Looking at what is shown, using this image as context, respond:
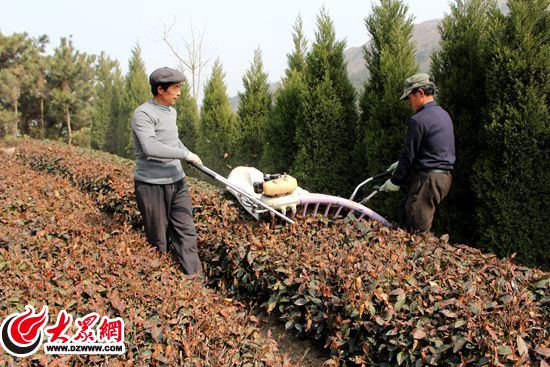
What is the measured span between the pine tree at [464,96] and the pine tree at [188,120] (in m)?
10.2

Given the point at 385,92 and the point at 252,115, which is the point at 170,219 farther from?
the point at 252,115

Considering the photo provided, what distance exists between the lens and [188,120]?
1488 centimetres

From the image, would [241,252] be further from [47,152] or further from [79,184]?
[47,152]

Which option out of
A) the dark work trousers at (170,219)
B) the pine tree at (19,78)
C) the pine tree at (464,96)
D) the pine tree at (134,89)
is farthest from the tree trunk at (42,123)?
the pine tree at (464,96)

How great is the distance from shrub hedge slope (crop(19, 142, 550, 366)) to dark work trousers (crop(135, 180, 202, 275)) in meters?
0.31

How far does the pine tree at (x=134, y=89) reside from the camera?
1920cm

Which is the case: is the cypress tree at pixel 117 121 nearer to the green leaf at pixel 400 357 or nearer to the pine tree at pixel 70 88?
the pine tree at pixel 70 88

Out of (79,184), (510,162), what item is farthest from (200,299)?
(79,184)

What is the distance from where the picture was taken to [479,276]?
305cm

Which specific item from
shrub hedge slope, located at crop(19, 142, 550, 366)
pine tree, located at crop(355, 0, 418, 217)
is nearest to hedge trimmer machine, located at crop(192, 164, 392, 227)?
shrub hedge slope, located at crop(19, 142, 550, 366)

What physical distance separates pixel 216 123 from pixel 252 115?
2.11 metres

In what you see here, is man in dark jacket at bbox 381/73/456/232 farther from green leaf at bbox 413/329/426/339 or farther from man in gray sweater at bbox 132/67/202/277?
man in gray sweater at bbox 132/67/202/277

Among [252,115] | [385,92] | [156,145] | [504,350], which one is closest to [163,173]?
[156,145]

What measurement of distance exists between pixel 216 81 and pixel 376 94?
725 cm
